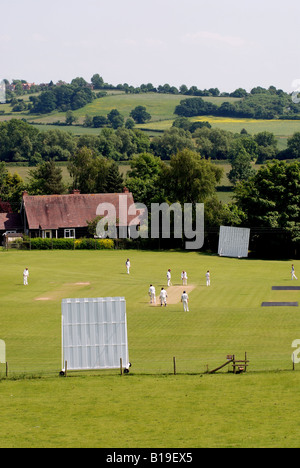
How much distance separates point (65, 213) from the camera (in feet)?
299

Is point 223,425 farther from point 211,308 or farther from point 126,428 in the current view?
point 211,308

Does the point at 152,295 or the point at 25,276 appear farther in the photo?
the point at 25,276

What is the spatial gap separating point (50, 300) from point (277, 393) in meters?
26.8

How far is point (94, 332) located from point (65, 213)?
191ft

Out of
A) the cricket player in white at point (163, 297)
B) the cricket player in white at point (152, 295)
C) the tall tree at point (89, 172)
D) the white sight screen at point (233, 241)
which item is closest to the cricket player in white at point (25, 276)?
the cricket player in white at point (152, 295)

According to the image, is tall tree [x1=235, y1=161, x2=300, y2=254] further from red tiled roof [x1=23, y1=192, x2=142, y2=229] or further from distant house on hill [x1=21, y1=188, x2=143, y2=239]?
red tiled roof [x1=23, y1=192, x2=142, y2=229]

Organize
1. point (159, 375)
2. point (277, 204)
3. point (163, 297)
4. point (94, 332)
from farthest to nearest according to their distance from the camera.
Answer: point (277, 204)
point (163, 297)
point (159, 375)
point (94, 332)

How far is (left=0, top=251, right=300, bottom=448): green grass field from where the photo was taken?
1001 inches

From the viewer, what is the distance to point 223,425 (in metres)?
26.2

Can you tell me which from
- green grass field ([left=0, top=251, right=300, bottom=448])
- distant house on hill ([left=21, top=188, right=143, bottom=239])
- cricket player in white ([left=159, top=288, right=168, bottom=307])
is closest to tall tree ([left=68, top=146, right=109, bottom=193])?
distant house on hill ([left=21, top=188, right=143, bottom=239])

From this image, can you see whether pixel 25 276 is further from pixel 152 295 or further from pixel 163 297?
pixel 163 297

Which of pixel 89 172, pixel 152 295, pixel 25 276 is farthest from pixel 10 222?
pixel 152 295

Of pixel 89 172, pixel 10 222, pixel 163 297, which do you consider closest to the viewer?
pixel 163 297
